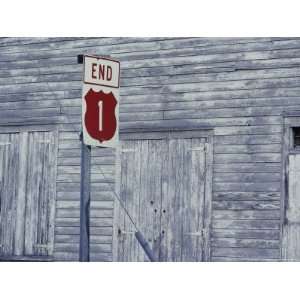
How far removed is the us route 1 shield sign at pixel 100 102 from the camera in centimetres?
761

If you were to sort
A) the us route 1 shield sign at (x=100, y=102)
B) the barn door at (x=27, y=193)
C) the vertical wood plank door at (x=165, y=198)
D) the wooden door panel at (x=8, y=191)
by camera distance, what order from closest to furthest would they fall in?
the us route 1 shield sign at (x=100, y=102)
the vertical wood plank door at (x=165, y=198)
the barn door at (x=27, y=193)
the wooden door panel at (x=8, y=191)

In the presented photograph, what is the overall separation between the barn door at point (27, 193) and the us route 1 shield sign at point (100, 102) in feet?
22.7

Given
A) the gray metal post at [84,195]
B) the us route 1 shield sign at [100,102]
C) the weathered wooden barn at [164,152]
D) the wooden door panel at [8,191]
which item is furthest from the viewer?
the wooden door panel at [8,191]

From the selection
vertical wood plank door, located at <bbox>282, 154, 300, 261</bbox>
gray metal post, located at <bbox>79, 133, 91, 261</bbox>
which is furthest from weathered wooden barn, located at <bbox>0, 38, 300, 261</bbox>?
gray metal post, located at <bbox>79, 133, 91, 261</bbox>

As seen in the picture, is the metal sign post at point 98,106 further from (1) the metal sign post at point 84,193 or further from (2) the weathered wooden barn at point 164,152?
(2) the weathered wooden barn at point 164,152

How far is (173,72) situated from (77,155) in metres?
2.09

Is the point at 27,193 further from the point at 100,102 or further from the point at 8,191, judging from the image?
the point at 100,102

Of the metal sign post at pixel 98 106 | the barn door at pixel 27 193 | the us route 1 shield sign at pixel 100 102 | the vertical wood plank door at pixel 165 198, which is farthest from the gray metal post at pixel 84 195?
the barn door at pixel 27 193

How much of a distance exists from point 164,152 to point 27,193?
8.11ft

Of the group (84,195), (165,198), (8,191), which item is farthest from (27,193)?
(84,195)

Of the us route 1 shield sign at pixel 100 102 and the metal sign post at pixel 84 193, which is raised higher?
the us route 1 shield sign at pixel 100 102

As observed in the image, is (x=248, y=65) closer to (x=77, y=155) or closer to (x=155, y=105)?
(x=155, y=105)

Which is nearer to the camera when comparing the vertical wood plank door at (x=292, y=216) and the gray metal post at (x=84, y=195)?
the gray metal post at (x=84, y=195)
